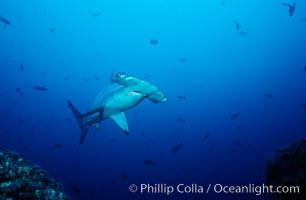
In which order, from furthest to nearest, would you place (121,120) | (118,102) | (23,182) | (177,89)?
(177,89) < (121,120) < (118,102) < (23,182)

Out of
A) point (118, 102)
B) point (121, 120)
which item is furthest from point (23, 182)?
point (121, 120)

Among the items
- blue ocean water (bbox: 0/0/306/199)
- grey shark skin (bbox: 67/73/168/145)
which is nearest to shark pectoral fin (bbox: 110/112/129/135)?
grey shark skin (bbox: 67/73/168/145)

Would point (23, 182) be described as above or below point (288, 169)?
above

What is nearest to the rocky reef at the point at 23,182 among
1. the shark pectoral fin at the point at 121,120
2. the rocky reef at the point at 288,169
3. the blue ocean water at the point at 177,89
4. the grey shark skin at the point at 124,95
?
the grey shark skin at the point at 124,95

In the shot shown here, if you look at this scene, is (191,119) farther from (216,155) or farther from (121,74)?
(121,74)

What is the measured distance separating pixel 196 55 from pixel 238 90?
14.4 meters

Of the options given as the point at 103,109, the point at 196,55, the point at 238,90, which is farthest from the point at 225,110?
the point at 103,109

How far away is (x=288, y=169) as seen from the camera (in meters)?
4.62

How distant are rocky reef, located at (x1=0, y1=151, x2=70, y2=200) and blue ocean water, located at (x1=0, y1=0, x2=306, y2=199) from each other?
131 feet

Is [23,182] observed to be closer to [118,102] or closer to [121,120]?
[118,102]

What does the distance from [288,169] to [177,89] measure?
196 feet

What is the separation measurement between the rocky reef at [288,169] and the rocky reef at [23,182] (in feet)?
11.7

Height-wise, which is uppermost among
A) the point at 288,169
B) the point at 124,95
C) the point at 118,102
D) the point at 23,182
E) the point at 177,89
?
the point at 23,182

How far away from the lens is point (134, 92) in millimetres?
5152
